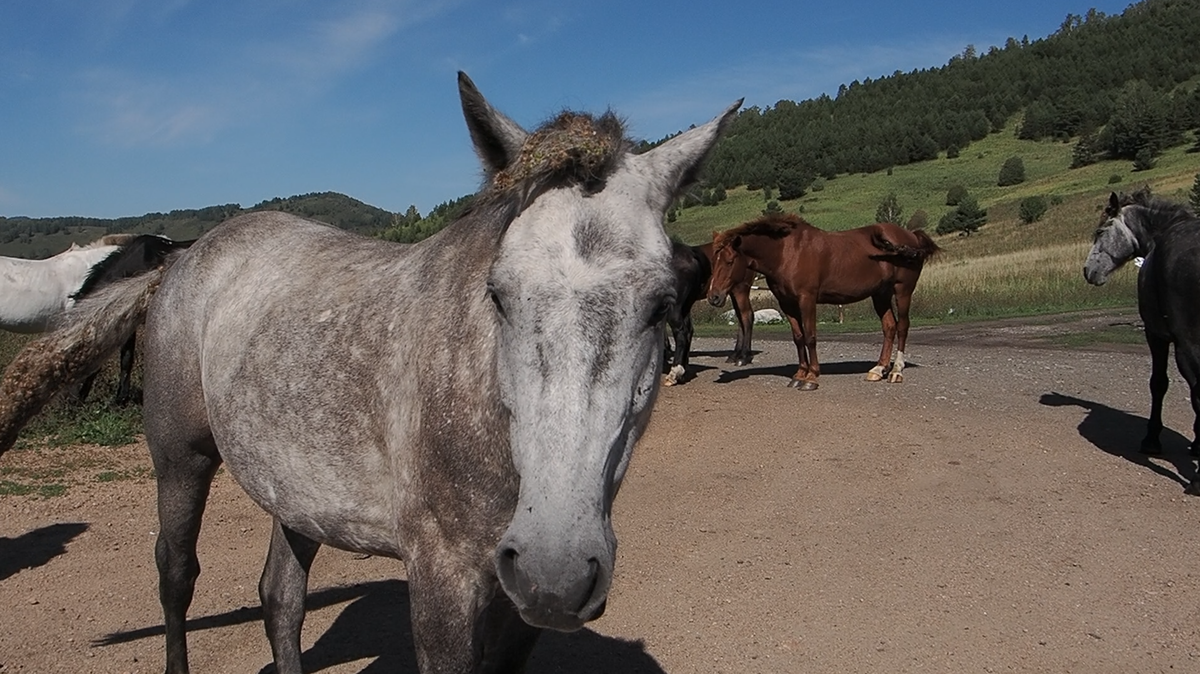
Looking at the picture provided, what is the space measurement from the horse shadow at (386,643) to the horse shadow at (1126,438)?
569 cm

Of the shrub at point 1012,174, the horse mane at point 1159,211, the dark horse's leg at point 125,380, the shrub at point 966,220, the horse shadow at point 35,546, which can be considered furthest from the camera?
the shrub at point 1012,174

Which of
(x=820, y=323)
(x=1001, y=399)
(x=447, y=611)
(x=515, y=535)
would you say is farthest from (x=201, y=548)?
(x=820, y=323)

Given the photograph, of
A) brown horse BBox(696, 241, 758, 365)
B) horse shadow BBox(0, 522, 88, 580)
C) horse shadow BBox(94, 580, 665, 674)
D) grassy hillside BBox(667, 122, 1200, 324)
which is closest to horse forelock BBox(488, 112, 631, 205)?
horse shadow BBox(94, 580, 665, 674)

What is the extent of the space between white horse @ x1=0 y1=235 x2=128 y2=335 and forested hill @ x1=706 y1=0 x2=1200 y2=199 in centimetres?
6761

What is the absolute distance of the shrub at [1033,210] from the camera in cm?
4995

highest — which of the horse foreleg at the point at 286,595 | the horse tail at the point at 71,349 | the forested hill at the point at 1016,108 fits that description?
the forested hill at the point at 1016,108

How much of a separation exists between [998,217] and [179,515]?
59.4 meters

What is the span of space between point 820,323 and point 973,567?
20.2 metres

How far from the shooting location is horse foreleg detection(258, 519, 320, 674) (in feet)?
12.9

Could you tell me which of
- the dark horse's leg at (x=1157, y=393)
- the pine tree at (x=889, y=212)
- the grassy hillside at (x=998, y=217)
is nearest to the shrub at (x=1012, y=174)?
the grassy hillside at (x=998, y=217)

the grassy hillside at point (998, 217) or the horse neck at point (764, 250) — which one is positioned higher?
the horse neck at point (764, 250)

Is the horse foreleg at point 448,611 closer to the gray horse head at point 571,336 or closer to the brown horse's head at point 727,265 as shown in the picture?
the gray horse head at point 571,336

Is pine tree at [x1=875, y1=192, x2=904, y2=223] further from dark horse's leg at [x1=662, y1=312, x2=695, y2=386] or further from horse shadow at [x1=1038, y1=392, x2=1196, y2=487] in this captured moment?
horse shadow at [x1=1038, y1=392, x2=1196, y2=487]

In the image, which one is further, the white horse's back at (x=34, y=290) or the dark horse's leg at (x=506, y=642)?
the white horse's back at (x=34, y=290)
